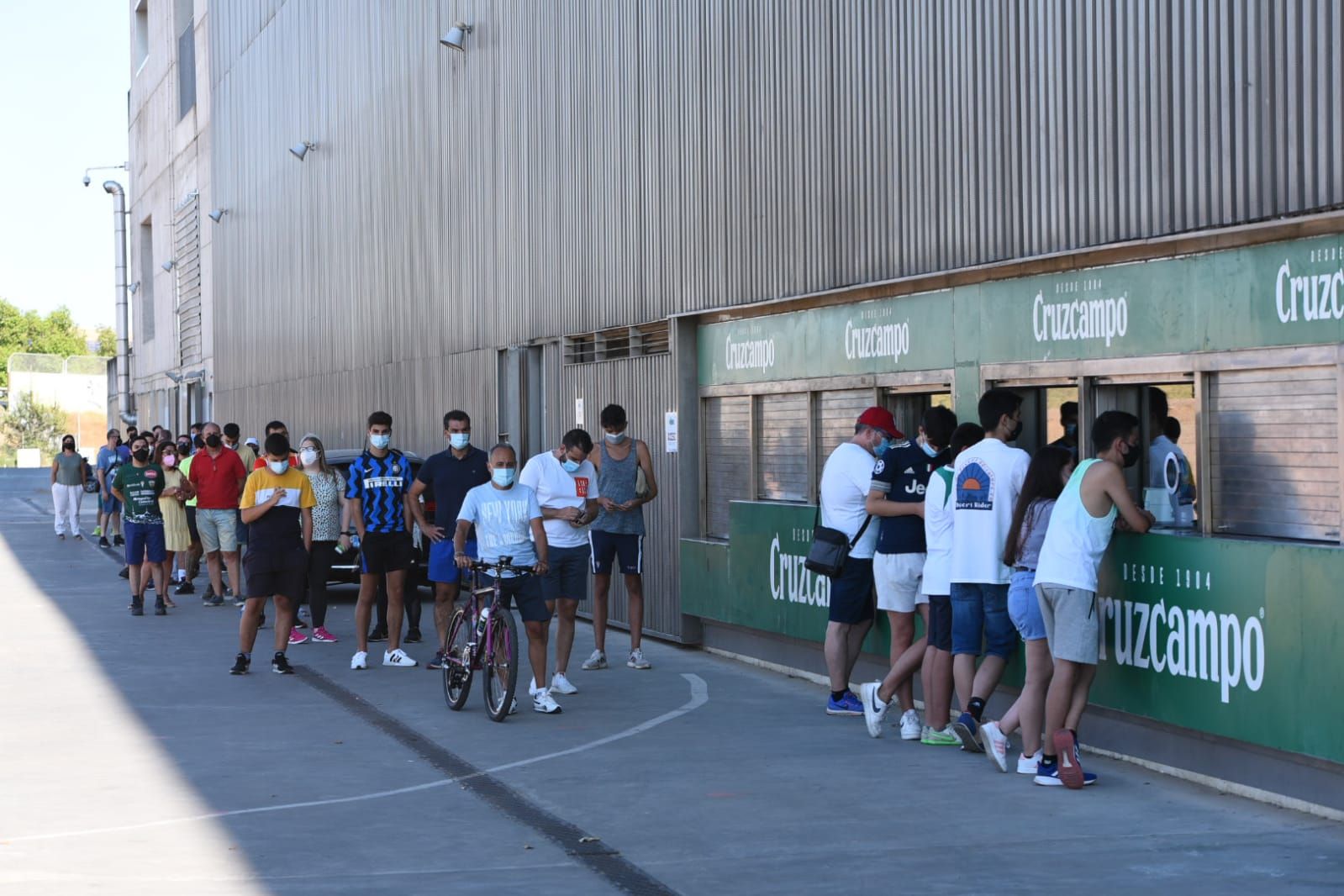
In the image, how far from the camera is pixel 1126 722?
9617mm

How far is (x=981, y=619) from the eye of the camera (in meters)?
9.83

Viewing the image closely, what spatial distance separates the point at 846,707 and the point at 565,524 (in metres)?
2.29

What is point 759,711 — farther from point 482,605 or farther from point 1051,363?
point 1051,363

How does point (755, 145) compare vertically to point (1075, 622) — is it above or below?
above

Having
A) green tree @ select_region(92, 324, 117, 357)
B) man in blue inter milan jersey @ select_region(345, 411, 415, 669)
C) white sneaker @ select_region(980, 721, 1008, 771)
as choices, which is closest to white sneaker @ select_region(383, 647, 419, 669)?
man in blue inter milan jersey @ select_region(345, 411, 415, 669)

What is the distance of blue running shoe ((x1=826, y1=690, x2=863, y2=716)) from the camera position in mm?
11422

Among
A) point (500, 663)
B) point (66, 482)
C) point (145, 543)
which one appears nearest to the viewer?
point (500, 663)

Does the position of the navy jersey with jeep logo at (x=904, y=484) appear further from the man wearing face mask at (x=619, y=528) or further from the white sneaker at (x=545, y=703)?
the man wearing face mask at (x=619, y=528)

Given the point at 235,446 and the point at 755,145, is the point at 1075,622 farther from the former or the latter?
the point at 235,446

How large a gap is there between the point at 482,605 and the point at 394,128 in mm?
14835

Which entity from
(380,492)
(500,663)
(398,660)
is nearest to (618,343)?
(380,492)

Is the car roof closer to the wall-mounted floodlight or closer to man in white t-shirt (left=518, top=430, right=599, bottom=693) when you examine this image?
the wall-mounted floodlight

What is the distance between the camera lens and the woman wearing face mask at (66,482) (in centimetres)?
3306

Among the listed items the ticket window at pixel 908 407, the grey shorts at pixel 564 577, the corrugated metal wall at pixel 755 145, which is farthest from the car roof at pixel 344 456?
the ticket window at pixel 908 407
